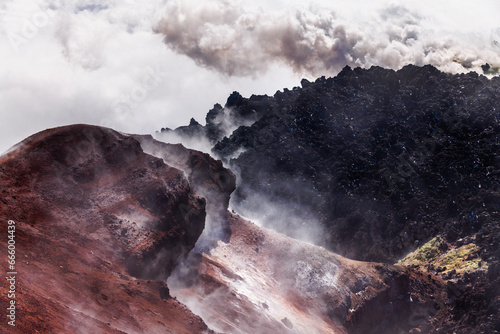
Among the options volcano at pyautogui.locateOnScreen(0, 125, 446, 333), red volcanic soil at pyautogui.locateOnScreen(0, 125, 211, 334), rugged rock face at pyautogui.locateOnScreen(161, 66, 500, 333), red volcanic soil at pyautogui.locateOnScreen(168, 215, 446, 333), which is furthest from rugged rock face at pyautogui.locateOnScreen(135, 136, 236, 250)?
rugged rock face at pyautogui.locateOnScreen(161, 66, 500, 333)

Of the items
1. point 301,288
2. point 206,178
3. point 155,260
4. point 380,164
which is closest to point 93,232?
point 155,260

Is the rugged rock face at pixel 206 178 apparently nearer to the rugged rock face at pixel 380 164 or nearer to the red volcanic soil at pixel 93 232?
the red volcanic soil at pixel 93 232

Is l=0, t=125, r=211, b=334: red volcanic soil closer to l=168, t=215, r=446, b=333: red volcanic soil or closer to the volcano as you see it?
the volcano

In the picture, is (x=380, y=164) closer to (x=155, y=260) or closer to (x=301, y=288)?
(x=301, y=288)

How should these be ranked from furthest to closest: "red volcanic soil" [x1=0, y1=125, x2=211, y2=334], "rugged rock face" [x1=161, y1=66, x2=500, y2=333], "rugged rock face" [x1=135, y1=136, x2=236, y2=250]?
1. "rugged rock face" [x1=161, y1=66, x2=500, y2=333]
2. "rugged rock face" [x1=135, y1=136, x2=236, y2=250]
3. "red volcanic soil" [x1=0, y1=125, x2=211, y2=334]

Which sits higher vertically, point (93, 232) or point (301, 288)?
point (301, 288)

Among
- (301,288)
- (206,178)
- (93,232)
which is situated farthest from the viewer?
(206,178)

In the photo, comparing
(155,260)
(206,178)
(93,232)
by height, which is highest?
(206,178)
